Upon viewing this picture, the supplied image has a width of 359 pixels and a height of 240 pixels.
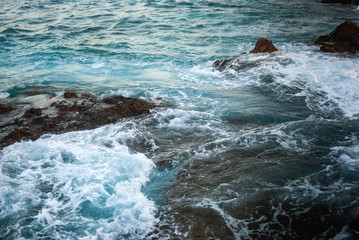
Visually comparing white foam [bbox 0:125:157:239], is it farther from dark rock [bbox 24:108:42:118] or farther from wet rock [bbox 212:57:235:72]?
wet rock [bbox 212:57:235:72]

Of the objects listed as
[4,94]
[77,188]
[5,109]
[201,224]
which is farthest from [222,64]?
[201,224]

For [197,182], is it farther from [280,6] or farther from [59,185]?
[280,6]

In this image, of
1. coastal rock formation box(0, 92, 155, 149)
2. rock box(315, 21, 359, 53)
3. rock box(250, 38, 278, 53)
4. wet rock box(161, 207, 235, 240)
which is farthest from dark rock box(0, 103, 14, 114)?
rock box(315, 21, 359, 53)

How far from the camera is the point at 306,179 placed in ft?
13.3

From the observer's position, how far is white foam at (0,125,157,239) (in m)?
3.55

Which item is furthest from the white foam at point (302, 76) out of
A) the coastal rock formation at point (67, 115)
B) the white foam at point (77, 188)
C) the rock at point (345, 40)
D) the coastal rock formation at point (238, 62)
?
the white foam at point (77, 188)

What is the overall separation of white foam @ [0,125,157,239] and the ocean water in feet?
0.06

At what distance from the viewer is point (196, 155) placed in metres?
4.88

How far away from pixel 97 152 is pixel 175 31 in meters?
11.9

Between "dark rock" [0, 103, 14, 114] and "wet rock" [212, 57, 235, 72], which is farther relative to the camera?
"wet rock" [212, 57, 235, 72]

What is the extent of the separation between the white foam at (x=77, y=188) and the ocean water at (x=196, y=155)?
2 cm

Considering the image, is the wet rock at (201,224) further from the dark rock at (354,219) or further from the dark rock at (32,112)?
the dark rock at (32,112)

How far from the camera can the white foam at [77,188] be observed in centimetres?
355

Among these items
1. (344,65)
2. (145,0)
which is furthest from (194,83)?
(145,0)
